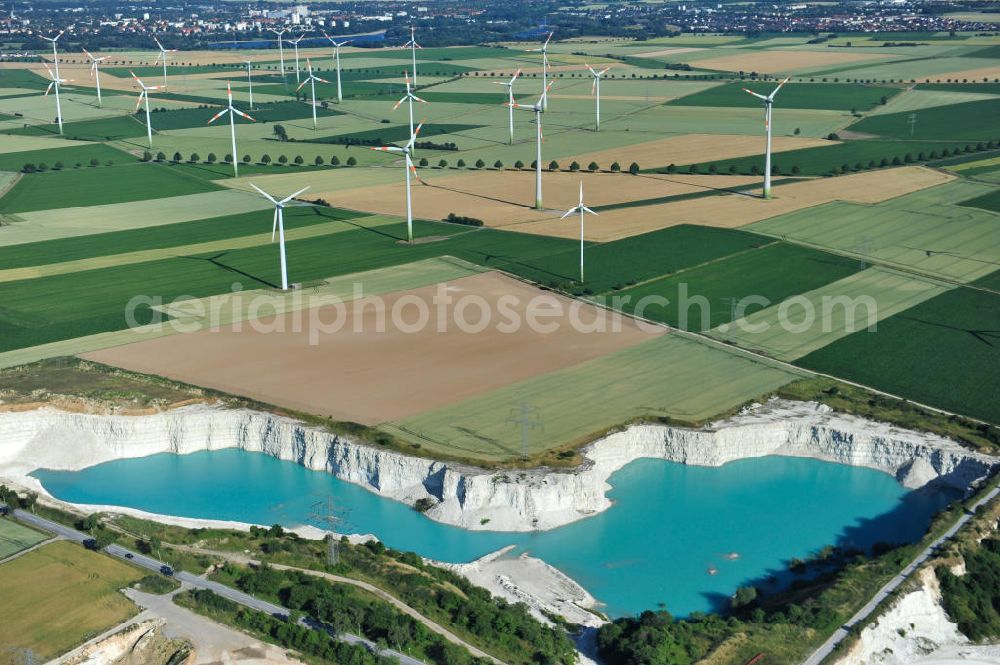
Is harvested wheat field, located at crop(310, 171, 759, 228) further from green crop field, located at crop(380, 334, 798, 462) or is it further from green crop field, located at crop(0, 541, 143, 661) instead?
green crop field, located at crop(0, 541, 143, 661)

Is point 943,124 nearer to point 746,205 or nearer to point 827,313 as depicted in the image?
point 746,205

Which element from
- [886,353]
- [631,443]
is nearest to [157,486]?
[631,443]

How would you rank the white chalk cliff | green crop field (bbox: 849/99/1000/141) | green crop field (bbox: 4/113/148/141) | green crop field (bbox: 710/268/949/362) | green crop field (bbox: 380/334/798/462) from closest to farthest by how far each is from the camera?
the white chalk cliff < green crop field (bbox: 380/334/798/462) < green crop field (bbox: 710/268/949/362) < green crop field (bbox: 849/99/1000/141) < green crop field (bbox: 4/113/148/141)

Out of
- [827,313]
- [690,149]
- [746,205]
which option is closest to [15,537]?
[827,313]

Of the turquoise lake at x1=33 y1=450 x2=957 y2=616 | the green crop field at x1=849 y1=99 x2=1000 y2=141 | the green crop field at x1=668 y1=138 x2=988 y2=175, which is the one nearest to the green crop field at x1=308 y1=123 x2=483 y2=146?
the green crop field at x1=668 y1=138 x2=988 y2=175

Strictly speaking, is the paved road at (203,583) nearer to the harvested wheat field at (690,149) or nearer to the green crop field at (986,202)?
the green crop field at (986,202)

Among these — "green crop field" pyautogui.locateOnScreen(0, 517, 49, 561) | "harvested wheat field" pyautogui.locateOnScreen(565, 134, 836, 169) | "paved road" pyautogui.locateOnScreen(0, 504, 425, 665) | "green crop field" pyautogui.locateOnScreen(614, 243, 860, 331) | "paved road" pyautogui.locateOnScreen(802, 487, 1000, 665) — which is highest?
"harvested wheat field" pyautogui.locateOnScreen(565, 134, 836, 169)

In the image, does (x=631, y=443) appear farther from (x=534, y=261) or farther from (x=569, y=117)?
(x=569, y=117)
